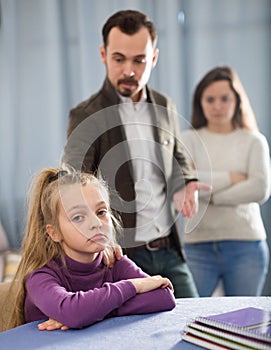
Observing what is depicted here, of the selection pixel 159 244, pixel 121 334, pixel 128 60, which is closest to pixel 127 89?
pixel 128 60

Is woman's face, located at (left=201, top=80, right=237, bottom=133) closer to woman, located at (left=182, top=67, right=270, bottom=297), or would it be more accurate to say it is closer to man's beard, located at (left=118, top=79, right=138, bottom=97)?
woman, located at (left=182, top=67, right=270, bottom=297)

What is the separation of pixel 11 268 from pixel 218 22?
176cm

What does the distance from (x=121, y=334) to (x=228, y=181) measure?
63.9 inches

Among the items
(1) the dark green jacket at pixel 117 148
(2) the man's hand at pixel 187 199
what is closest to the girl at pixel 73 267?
(1) the dark green jacket at pixel 117 148

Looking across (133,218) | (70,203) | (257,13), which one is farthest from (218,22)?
(70,203)

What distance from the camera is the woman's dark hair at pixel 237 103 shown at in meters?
3.01

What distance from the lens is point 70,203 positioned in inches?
64.2

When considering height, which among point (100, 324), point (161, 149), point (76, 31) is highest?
point (76, 31)

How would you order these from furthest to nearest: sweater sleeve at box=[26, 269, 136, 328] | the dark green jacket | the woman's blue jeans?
the woman's blue jeans
the dark green jacket
sweater sleeve at box=[26, 269, 136, 328]

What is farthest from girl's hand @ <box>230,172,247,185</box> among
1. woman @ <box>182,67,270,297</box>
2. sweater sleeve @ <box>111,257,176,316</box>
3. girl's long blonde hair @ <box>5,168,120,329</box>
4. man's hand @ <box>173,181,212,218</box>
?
sweater sleeve @ <box>111,257,176,316</box>

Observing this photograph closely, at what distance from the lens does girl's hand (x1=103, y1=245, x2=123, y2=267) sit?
1.68 metres

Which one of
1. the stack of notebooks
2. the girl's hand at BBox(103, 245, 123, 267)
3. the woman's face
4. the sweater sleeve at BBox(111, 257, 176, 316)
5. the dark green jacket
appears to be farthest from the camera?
the woman's face

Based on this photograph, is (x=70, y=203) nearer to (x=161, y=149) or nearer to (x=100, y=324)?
(x=100, y=324)

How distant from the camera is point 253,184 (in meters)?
2.89
